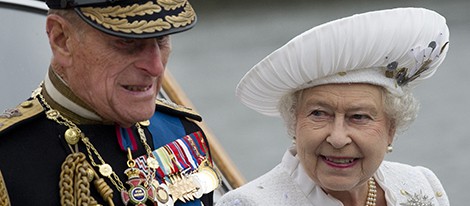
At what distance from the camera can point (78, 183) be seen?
291cm

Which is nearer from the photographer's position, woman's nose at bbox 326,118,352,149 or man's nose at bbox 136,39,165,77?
man's nose at bbox 136,39,165,77

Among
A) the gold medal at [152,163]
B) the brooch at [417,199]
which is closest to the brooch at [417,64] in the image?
the brooch at [417,199]

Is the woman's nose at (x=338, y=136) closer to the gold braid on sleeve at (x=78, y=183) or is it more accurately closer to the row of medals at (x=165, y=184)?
the row of medals at (x=165, y=184)

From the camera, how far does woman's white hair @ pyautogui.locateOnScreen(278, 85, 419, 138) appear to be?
3.24 metres

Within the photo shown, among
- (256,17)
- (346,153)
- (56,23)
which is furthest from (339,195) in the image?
(256,17)

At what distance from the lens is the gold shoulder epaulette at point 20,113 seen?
2.90 metres

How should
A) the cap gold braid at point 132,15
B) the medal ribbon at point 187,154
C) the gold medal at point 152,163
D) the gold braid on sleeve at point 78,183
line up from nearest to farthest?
the cap gold braid at point 132,15 → the gold braid on sleeve at point 78,183 → the gold medal at point 152,163 → the medal ribbon at point 187,154

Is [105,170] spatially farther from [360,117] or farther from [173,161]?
[360,117]

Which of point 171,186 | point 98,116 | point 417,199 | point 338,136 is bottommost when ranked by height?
point 417,199

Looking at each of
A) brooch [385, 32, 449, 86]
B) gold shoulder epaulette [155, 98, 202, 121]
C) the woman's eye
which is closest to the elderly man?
gold shoulder epaulette [155, 98, 202, 121]

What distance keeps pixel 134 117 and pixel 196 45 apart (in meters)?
7.96

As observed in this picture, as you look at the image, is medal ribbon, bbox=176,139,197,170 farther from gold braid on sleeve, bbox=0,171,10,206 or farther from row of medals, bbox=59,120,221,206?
gold braid on sleeve, bbox=0,171,10,206

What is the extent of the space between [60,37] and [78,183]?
346 millimetres

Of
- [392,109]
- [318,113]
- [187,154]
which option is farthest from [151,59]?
[392,109]
